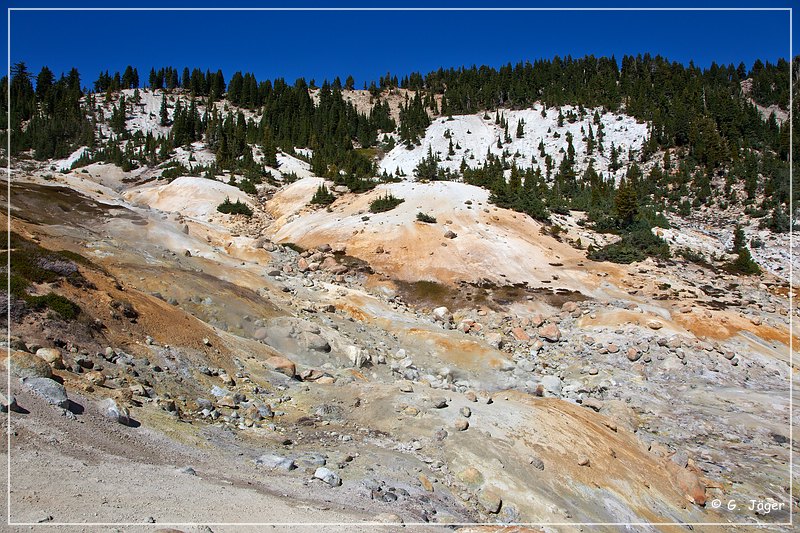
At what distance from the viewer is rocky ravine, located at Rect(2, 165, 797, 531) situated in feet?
25.1

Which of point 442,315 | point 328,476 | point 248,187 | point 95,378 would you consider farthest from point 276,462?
point 248,187

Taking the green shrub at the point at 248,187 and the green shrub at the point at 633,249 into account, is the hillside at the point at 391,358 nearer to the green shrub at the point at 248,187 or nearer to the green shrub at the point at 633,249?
the green shrub at the point at 633,249

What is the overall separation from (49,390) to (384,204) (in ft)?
109

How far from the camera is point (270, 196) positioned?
51969mm

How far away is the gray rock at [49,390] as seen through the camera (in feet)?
26.6

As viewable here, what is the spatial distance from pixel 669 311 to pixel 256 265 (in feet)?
78.2

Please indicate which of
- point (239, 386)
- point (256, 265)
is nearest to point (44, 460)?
point (239, 386)

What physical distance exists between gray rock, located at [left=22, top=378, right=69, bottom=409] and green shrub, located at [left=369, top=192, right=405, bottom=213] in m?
32.5

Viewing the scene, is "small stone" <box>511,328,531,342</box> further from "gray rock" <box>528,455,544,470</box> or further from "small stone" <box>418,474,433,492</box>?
"small stone" <box>418,474,433,492</box>

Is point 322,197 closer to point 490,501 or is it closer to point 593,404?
point 593,404

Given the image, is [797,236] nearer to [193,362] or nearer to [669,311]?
[669,311]

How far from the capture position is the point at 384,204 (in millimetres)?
40281

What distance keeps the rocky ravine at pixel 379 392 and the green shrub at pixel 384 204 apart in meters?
9.75

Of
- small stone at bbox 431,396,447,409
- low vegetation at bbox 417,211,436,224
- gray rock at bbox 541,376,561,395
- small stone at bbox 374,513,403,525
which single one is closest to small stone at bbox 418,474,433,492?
small stone at bbox 374,513,403,525
